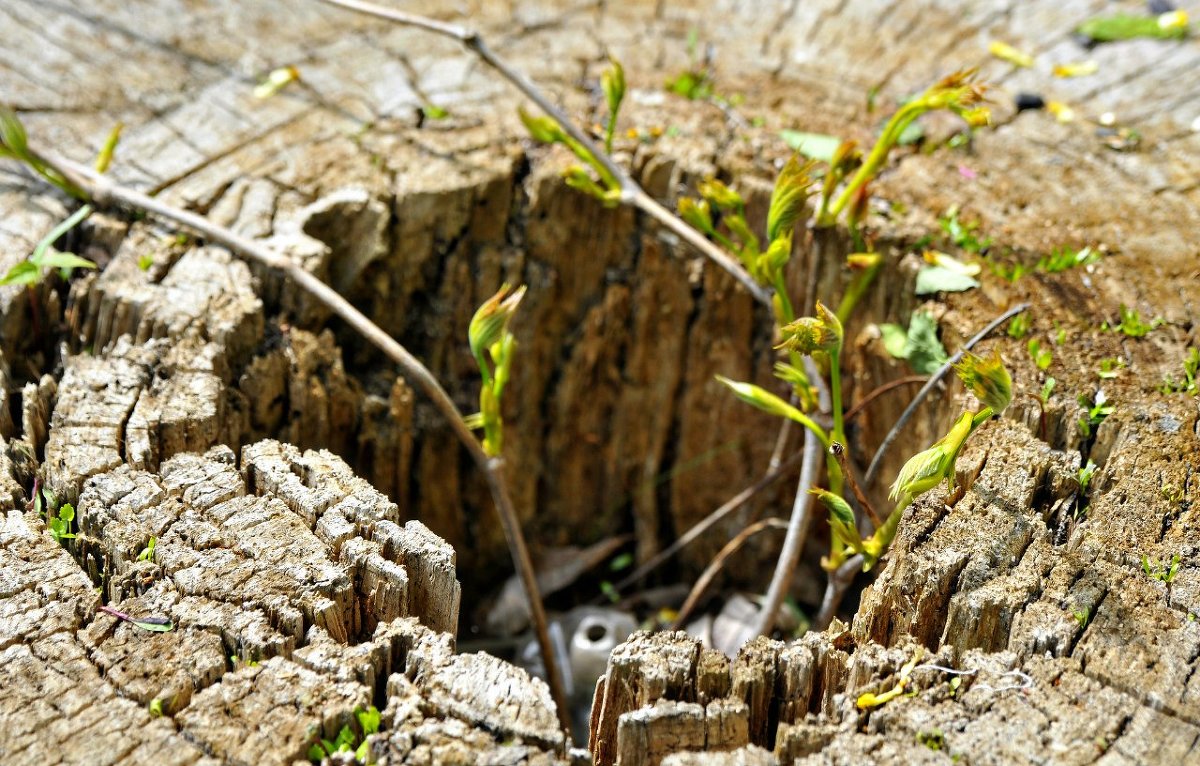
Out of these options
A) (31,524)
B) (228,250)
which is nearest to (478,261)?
(228,250)

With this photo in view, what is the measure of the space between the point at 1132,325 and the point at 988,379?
62 cm

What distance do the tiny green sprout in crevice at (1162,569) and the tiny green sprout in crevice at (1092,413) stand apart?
31 centimetres

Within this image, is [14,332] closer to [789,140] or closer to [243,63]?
[243,63]

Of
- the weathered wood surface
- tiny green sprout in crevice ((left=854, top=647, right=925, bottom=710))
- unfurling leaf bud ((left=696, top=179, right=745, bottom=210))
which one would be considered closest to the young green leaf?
the weathered wood surface

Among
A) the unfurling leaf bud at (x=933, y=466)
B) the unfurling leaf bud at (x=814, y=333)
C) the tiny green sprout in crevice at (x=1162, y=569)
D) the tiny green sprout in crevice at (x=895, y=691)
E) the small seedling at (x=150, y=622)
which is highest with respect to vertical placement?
the unfurling leaf bud at (x=814, y=333)

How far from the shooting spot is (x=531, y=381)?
Answer: 2.90 meters

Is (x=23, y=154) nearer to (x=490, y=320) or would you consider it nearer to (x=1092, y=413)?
(x=490, y=320)

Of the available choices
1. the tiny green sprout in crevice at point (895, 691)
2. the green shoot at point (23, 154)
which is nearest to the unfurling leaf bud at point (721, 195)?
the tiny green sprout in crevice at point (895, 691)

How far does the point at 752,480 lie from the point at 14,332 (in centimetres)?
190

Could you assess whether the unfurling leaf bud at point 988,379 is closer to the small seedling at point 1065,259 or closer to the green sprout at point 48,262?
the small seedling at point 1065,259

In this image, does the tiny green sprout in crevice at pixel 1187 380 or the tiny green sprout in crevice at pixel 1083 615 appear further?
the tiny green sprout in crevice at pixel 1187 380

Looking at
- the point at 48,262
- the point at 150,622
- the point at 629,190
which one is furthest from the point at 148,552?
the point at 629,190

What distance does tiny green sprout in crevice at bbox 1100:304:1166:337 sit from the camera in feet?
6.79

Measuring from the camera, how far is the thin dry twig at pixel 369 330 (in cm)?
217
